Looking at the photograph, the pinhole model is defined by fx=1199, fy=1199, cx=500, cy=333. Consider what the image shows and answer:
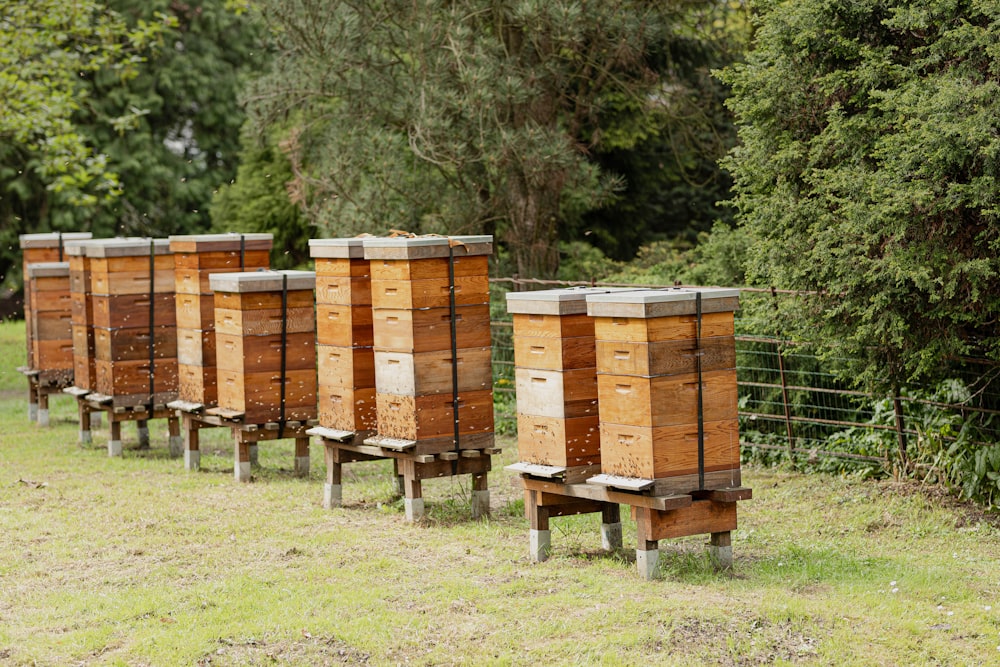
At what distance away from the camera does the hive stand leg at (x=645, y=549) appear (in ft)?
22.8

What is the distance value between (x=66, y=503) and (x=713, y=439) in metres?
5.74

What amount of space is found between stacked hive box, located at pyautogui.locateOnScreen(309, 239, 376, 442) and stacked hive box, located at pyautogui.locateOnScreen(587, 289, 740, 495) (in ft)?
9.10

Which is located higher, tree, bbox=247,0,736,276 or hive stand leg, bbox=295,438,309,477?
tree, bbox=247,0,736,276

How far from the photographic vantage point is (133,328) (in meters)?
12.0

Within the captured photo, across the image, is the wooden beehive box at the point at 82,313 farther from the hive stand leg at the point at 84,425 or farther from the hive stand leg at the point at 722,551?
the hive stand leg at the point at 722,551

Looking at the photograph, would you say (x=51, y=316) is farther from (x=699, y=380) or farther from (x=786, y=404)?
(x=699, y=380)

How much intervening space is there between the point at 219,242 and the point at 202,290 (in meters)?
0.49

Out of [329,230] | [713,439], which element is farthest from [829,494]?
[329,230]

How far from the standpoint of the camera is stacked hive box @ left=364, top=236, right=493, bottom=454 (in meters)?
8.68

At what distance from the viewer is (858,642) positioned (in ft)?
19.4

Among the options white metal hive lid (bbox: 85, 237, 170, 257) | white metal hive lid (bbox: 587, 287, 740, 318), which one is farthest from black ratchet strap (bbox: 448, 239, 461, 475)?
white metal hive lid (bbox: 85, 237, 170, 257)

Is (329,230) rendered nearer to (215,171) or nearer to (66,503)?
(66,503)

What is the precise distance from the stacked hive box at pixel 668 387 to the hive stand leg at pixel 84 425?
7838 mm

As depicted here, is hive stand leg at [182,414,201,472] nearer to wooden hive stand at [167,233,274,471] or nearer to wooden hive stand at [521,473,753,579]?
wooden hive stand at [167,233,274,471]
